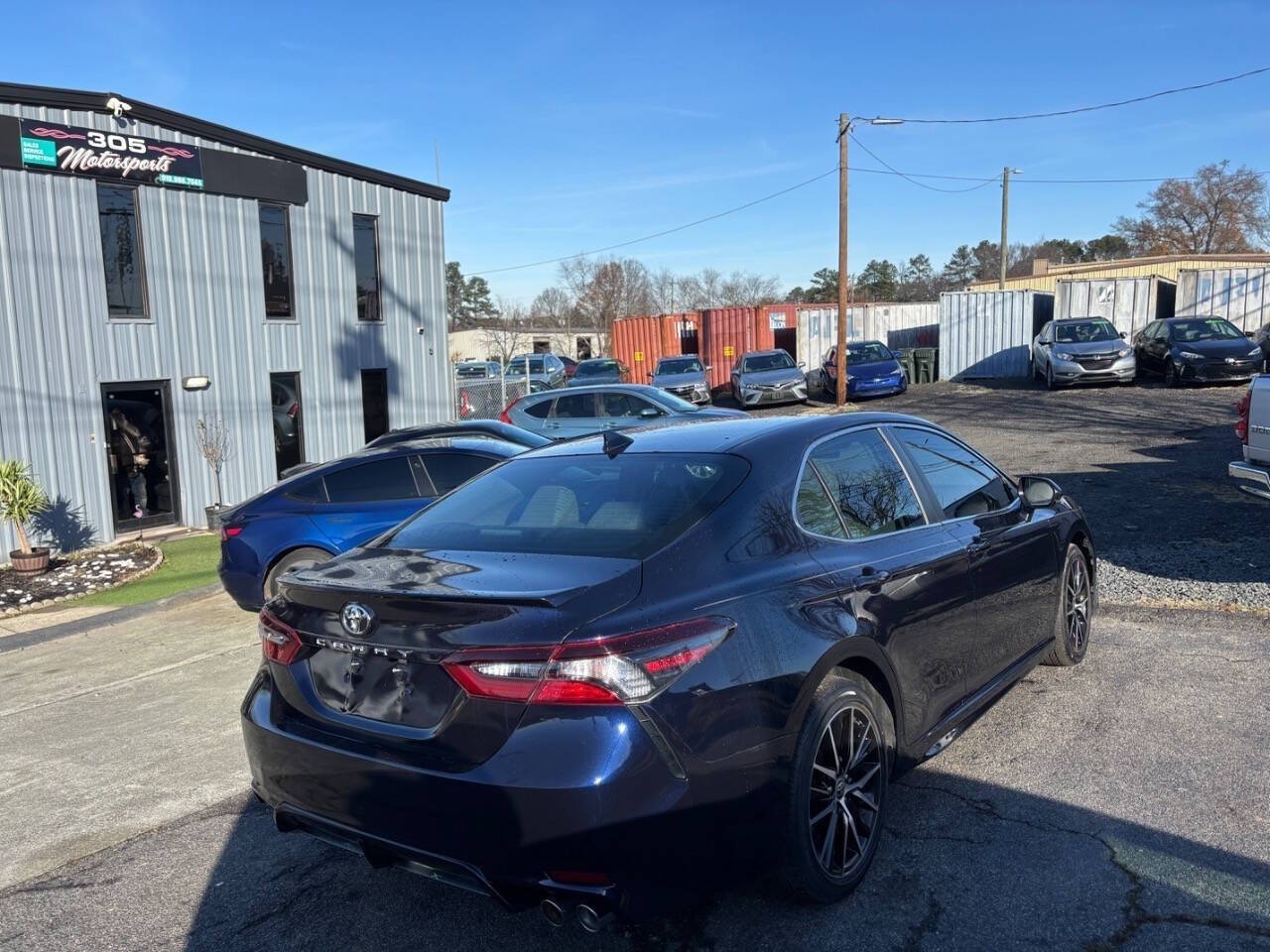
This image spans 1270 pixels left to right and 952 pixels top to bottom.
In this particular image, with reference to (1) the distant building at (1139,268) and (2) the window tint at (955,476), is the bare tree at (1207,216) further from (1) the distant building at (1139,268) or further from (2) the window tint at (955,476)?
(2) the window tint at (955,476)

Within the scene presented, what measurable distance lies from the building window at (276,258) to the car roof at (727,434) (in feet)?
42.7

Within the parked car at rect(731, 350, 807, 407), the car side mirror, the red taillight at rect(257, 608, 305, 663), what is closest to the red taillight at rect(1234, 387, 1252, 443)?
the car side mirror

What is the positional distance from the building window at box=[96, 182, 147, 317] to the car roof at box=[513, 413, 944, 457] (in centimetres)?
1196

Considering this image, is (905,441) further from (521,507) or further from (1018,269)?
(1018,269)

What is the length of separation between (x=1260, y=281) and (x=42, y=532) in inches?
1137

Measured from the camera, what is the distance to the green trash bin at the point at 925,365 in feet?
91.7

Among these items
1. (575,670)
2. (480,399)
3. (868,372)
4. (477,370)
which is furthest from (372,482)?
(477,370)

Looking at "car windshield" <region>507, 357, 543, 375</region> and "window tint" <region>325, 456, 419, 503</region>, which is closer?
"window tint" <region>325, 456, 419, 503</region>

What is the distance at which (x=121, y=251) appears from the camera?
45.5 ft

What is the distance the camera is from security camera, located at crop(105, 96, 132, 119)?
43.2 feet

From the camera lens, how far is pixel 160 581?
10805 mm

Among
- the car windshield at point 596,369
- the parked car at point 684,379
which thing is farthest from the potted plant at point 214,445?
the car windshield at point 596,369

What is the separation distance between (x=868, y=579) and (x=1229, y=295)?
2808 cm

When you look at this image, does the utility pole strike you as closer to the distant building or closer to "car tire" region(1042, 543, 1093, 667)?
the distant building
